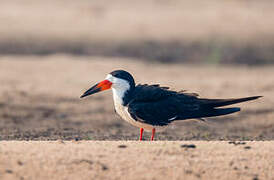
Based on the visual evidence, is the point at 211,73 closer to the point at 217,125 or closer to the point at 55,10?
the point at 217,125

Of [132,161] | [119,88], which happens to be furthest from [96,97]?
[132,161]

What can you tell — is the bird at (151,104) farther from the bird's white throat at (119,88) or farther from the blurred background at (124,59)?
the blurred background at (124,59)

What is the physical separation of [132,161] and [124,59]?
851 cm

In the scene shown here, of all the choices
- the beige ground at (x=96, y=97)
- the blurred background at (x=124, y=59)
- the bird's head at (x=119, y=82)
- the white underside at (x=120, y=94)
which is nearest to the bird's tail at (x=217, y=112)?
the beige ground at (x=96, y=97)

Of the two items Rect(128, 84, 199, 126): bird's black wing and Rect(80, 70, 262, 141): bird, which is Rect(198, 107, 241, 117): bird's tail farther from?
Rect(128, 84, 199, 126): bird's black wing

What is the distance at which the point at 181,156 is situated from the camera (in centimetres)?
504

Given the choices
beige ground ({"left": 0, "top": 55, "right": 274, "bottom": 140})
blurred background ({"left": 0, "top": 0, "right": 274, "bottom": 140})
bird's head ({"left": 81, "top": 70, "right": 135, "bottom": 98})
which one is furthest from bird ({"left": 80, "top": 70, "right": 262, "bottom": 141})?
blurred background ({"left": 0, "top": 0, "right": 274, "bottom": 140})

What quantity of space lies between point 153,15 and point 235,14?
2.22m

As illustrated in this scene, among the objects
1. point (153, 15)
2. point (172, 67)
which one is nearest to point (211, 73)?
point (172, 67)

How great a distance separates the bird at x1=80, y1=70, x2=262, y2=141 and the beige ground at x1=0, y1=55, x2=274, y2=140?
0.84 feet

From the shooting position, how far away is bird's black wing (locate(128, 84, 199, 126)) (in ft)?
19.7

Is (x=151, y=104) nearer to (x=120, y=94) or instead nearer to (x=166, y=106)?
(x=166, y=106)

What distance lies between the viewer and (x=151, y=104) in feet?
20.1

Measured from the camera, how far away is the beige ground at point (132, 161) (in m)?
4.64
